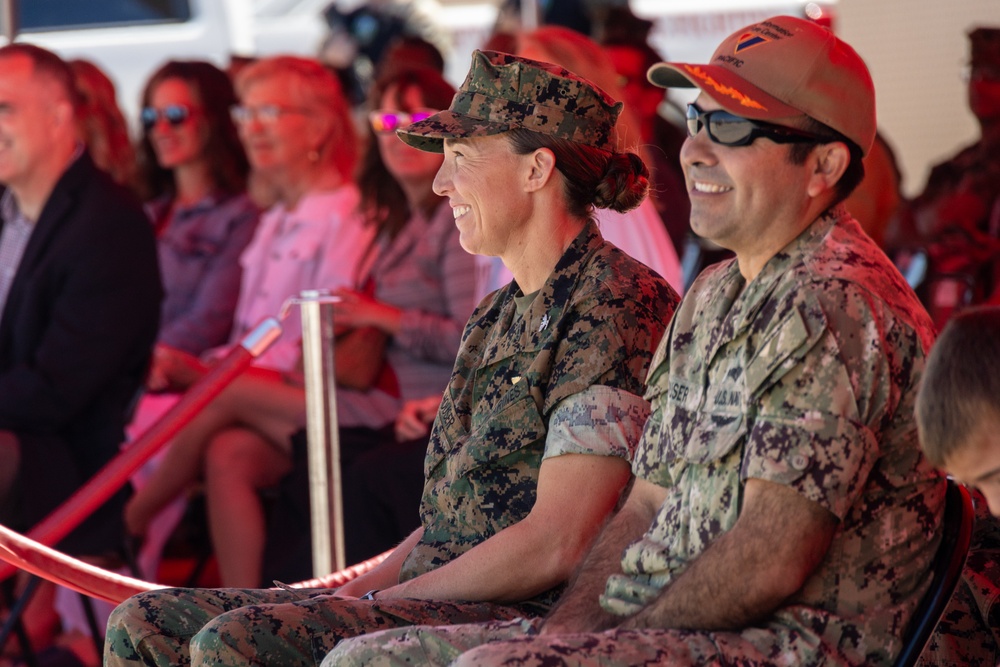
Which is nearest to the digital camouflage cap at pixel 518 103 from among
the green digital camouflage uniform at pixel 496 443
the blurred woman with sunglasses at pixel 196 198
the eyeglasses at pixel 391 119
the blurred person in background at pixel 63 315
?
the green digital camouflage uniform at pixel 496 443

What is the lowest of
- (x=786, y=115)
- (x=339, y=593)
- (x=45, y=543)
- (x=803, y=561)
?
(x=45, y=543)

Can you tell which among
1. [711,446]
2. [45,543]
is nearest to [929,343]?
[711,446]

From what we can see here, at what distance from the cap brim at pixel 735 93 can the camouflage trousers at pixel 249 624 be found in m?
0.92

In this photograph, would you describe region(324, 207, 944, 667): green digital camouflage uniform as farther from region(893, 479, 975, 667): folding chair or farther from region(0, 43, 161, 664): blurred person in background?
region(0, 43, 161, 664): blurred person in background

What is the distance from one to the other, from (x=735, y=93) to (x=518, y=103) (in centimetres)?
58

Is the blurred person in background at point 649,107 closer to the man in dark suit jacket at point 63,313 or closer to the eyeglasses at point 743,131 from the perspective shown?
the man in dark suit jacket at point 63,313

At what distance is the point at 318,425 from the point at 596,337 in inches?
51.5

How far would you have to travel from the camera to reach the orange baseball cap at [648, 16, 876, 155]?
6.97ft

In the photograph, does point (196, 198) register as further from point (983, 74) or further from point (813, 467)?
point (813, 467)

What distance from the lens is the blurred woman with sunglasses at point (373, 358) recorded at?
4504mm

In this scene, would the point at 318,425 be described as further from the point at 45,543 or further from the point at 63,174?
the point at 63,174

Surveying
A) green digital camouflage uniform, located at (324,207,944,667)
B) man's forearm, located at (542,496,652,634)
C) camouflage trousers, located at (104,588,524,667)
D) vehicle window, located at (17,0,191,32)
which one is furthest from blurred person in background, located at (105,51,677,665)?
vehicle window, located at (17,0,191,32)

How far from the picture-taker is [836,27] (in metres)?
6.92

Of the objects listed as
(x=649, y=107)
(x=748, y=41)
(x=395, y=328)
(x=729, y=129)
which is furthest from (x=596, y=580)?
(x=649, y=107)
